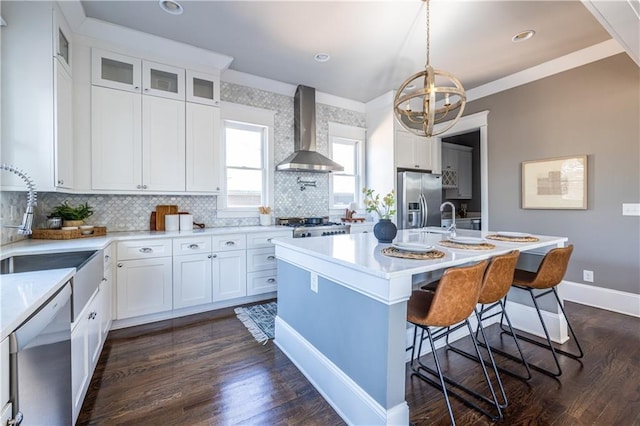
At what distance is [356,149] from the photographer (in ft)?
17.2

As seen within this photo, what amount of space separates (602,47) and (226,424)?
5104 mm

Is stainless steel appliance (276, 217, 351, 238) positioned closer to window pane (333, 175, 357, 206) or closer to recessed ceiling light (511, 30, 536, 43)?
window pane (333, 175, 357, 206)

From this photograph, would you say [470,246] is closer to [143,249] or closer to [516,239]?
[516,239]

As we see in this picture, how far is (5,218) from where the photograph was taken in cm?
221

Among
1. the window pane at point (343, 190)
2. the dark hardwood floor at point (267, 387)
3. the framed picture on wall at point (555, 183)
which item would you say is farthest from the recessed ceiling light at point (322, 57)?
the dark hardwood floor at point (267, 387)

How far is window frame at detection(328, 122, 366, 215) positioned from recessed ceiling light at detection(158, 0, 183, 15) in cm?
267

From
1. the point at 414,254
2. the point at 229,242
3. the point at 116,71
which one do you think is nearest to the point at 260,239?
the point at 229,242

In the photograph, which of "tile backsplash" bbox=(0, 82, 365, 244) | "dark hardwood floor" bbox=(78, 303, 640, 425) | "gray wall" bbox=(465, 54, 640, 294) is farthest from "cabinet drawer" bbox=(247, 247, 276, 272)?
"gray wall" bbox=(465, 54, 640, 294)

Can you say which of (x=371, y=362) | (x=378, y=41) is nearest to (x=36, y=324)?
(x=371, y=362)

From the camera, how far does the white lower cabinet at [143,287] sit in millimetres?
2719

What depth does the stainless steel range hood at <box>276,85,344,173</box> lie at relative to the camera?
4246 millimetres

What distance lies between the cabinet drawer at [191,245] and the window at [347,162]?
2.36m

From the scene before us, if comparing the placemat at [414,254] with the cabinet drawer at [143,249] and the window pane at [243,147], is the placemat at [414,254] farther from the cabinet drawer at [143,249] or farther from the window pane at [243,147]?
the window pane at [243,147]

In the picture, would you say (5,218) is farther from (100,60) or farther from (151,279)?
(100,60)
